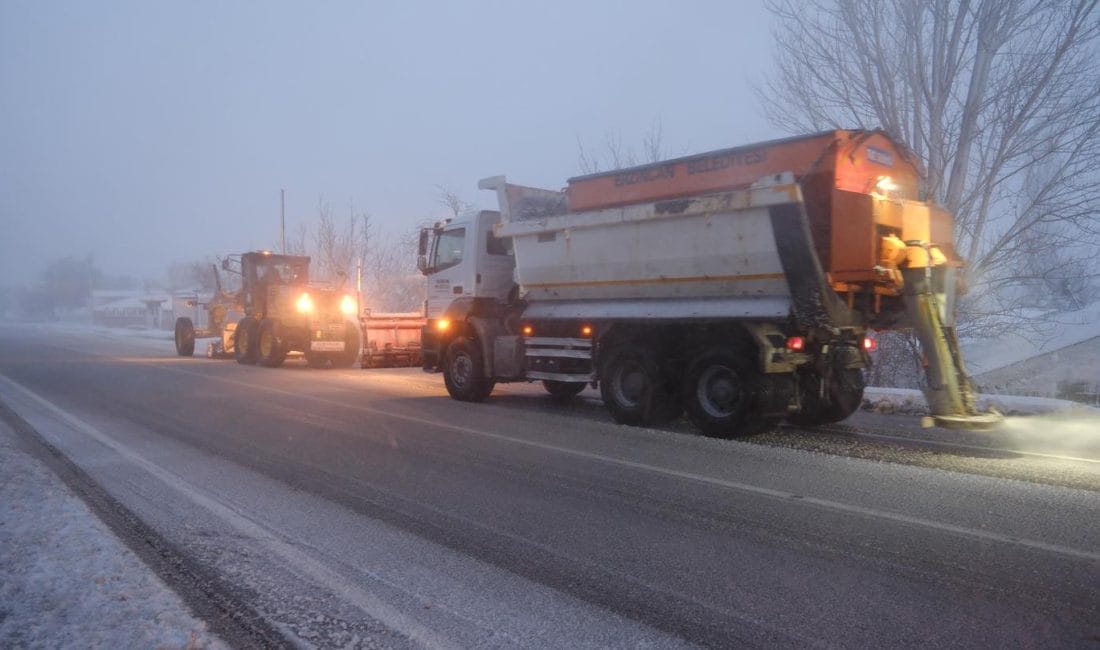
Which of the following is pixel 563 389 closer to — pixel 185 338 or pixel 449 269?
pixel 449 269

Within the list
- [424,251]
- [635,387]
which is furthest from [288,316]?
[635,387]

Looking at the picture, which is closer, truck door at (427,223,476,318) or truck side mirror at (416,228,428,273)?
truck door at (427,223,476,318)

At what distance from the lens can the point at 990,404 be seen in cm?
1098

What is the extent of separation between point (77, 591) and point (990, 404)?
1091 cm

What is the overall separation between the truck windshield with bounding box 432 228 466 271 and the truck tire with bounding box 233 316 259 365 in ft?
32.9

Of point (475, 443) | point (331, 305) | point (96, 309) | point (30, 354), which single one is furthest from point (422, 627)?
point (96, 309)

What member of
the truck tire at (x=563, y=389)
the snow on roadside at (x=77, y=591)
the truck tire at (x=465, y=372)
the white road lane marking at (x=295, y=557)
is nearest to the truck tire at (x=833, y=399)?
the truck tire at (x=563, y=389)

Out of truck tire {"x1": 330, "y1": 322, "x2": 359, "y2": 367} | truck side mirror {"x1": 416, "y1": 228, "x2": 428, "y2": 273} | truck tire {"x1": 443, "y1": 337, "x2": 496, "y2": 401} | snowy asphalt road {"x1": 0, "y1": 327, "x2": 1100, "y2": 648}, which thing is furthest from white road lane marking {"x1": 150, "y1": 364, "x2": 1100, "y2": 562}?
truck tire {"x1": 330, "y1": 322, "x2": 359, "y2": 367}

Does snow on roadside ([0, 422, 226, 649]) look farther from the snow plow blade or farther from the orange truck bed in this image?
the snow plow blade

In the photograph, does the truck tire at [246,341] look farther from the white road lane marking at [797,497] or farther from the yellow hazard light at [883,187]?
the yellow hazard light at [883,187]

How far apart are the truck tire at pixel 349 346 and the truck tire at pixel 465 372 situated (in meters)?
8.61

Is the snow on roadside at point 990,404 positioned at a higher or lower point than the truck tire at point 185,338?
lower

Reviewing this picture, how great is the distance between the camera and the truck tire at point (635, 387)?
392 inches

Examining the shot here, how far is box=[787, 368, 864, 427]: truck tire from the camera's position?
9.76 metres
